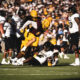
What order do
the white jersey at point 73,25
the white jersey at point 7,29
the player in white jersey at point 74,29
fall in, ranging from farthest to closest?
the white jersey at point 7,29, the white jersey at point 73,25, the player in white jersey at point 74,29

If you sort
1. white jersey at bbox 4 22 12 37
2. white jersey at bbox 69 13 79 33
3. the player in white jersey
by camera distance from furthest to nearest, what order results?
white jersey at bbox 4 22 12 37
white jersey at bbox 69 13 79 33
the player in white jersey

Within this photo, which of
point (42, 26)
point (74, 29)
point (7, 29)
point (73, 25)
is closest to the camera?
point (74, 29)

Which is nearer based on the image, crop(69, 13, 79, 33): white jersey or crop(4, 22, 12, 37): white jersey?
crop(69, 13, 79, 33): white jersey

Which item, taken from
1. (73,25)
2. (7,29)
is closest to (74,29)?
(73,25)

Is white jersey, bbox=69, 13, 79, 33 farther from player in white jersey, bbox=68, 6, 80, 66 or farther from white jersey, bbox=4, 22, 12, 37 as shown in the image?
white jersey, bbox=4, 22, 12, 37

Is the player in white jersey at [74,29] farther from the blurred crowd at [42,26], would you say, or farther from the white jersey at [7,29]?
the white jersey at [7,29]

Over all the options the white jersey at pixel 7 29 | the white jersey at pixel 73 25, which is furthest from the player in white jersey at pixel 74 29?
the white jersey at pixel 7 29

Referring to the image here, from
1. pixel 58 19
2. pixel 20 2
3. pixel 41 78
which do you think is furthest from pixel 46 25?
pixel 41 78

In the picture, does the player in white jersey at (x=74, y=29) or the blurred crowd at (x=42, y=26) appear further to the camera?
the blurred crowd at (x=42, y=26)

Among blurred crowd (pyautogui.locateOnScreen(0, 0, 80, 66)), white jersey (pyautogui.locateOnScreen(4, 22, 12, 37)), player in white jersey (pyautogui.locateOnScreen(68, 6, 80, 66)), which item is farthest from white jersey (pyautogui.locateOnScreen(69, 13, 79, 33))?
white jersey (pyautogui.locateOnScreen(4, 22, 12, 37))

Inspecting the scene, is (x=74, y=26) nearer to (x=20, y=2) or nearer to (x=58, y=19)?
(x=58, y=19)

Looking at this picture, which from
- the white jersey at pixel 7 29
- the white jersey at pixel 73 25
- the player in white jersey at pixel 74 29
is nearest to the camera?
the player in white jersey at pixel 74 29

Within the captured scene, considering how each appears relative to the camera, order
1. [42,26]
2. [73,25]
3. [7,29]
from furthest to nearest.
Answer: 1. [42,26]
2. [7,29]
3. [73,25]

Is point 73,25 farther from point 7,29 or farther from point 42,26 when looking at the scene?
point 7,29
